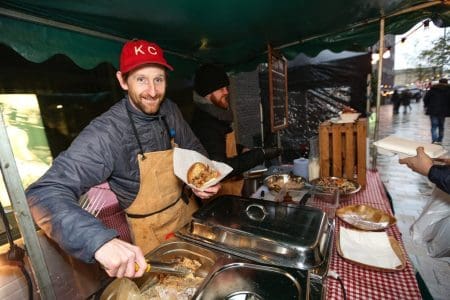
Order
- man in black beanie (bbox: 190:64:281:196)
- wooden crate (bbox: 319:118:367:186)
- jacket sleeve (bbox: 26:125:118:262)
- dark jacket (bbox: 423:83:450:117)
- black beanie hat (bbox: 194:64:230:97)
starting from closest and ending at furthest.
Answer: jacket sleeve (bbox: 26:125:118:262) < wooden crate (bbox: 319:118:367:186) < man in black beanie (bbox: 190:64:281:196) < black beanie hat (bbox: 194:64:230:97) < dark jacket (bbox: 423:83:450:117)

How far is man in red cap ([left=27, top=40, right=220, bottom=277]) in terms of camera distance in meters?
1.08

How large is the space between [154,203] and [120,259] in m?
0.95

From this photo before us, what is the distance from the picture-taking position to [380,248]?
1.45m

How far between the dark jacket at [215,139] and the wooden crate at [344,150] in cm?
71

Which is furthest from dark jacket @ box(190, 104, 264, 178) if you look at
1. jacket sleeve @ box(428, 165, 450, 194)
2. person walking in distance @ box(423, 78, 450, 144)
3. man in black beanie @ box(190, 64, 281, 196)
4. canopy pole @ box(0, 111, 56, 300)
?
person walking in distance @ box(423, 78, 450, 144)

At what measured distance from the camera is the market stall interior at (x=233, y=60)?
45.4 inches

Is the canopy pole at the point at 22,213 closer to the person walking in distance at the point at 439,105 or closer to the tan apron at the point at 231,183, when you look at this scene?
the tan apron at the point at 231,183

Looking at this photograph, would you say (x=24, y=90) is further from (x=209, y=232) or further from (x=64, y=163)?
(x=209, y=232)

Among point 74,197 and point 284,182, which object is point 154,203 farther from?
point 284,182

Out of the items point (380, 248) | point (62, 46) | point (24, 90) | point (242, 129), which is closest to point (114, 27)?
point (62, 46)

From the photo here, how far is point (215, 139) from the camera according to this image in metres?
2.65

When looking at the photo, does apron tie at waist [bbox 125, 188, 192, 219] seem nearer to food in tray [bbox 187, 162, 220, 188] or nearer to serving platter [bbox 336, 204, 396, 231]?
food in tray [bbox 187, 162, 220, 188]

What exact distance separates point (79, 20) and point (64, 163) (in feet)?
4.63

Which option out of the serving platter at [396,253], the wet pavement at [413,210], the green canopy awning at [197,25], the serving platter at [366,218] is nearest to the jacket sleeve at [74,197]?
the green canopy awning at [197,25]
